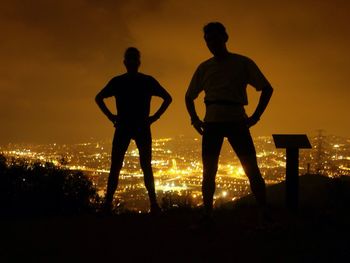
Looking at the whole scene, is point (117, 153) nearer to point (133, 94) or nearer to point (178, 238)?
point (133, 94)

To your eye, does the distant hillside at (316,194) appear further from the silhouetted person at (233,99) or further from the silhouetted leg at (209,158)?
the silhouetted person at (233,99)

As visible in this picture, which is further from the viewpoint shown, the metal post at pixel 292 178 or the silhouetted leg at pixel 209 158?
the metal post at pixel 292 178

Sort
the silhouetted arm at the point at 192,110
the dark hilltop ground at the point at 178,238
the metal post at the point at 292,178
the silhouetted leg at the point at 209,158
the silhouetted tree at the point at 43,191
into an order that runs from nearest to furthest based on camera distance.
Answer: the dark hilltop ground at the point at 178,238 → the silhouetted leg at the point at 209,158 → the silhouetted arm at the point at 192,110 → the metal post at the point at 292,178 → the silhouetted tree at the point at 43,191

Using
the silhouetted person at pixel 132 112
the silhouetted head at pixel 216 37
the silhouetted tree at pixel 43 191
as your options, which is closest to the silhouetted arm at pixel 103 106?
the silhouetted person at pixel 132 112

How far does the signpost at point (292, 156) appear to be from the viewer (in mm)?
7352

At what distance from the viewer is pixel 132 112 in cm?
662

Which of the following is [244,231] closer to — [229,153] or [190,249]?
[190,249]

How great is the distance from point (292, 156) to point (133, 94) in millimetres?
3054

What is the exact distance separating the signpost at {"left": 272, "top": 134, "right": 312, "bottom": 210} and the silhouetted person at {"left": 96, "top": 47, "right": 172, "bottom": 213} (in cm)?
223

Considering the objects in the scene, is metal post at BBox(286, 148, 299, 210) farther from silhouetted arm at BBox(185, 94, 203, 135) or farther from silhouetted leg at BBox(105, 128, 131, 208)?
Result: silhouetted leg at BBox(105, 128, 131, 208)

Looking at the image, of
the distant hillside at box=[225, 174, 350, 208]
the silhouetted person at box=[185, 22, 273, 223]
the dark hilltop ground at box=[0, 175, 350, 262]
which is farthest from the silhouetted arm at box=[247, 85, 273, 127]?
the distant hillside at box=[225, 174, 350, 208]

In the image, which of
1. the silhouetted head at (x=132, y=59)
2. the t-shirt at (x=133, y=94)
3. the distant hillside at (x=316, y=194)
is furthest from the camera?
the distant hillside at (x=316, y=194)

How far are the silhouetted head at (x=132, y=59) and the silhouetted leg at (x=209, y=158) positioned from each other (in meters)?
1.94

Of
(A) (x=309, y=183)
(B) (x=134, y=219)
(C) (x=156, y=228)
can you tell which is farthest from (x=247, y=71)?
(A) (x=309, y=183)
